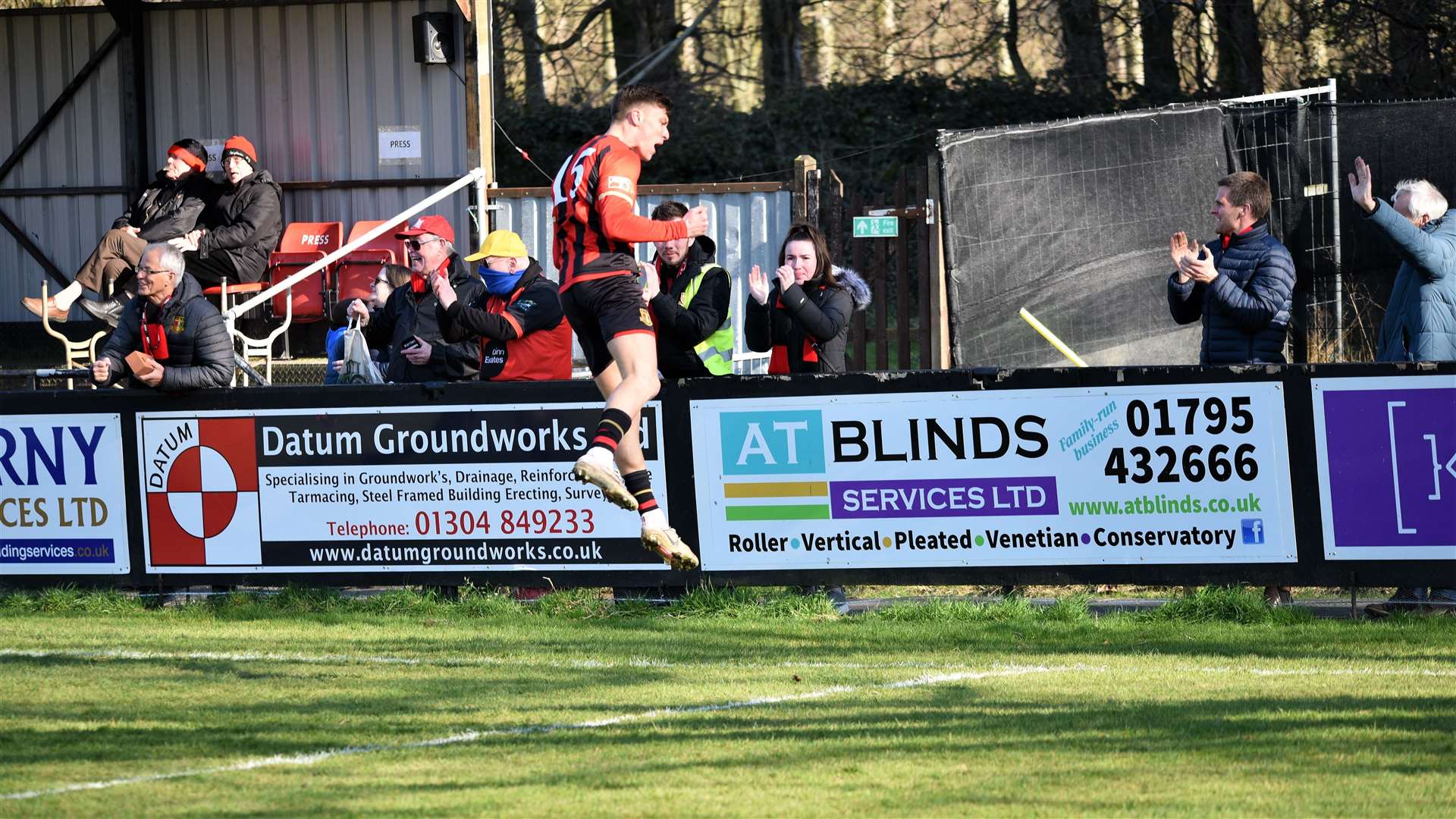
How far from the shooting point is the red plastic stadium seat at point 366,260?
57.3ft

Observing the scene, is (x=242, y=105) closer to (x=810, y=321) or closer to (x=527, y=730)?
(x=810, y=321)

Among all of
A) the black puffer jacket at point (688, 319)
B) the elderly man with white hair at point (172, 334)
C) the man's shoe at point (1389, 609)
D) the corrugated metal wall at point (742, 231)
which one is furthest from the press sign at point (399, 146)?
the man's shoe at point (1389, 609)

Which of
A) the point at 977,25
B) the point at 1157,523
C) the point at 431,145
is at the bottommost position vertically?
the point at 1157,523

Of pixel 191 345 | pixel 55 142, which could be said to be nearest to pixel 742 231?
pixel 191 345

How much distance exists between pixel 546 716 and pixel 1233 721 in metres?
2.67

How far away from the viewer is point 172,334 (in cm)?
1088

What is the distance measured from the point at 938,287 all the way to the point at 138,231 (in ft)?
25.1

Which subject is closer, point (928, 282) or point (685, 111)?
point (928, 282)

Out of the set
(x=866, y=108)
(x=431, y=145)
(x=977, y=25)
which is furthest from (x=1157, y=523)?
(x=977, y=25)

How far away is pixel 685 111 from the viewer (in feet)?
103

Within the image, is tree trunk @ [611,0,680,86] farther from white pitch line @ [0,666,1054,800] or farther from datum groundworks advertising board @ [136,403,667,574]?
white pitch line @ [0,666,1054,800]

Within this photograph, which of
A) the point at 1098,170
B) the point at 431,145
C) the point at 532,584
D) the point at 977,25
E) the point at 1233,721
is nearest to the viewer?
the point at 1233,721

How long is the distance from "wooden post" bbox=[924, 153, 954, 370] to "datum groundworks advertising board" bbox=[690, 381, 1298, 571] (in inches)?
171

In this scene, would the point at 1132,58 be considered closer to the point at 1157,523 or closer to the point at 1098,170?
the point at 1098,170
